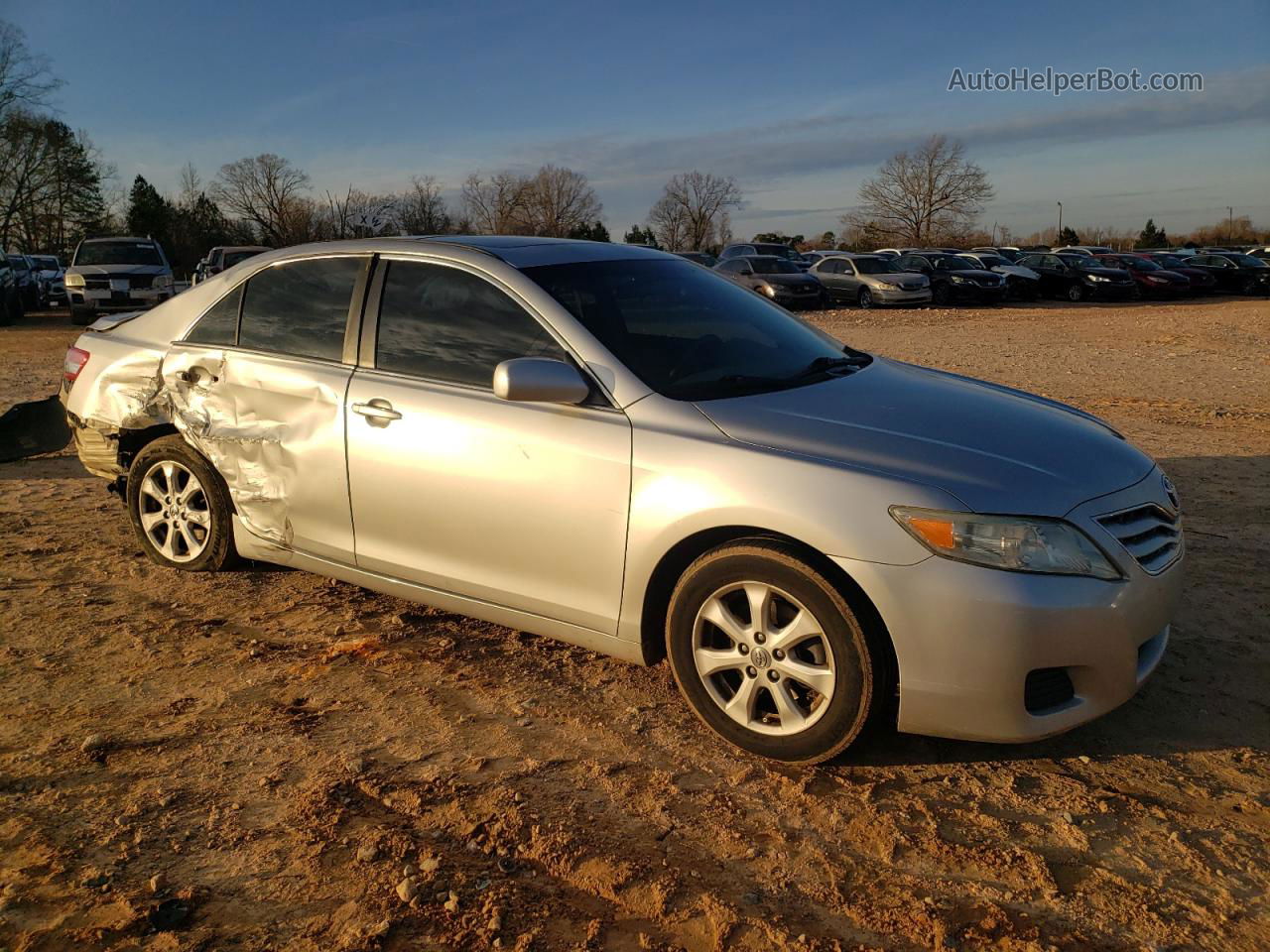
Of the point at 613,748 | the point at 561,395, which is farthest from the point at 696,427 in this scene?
the point at 613,748

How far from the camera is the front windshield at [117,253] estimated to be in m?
22.5

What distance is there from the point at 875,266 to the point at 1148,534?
92.3 feet

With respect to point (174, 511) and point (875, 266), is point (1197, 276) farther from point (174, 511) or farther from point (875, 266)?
point (174, 511)

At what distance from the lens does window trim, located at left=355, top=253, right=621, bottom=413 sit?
362cm

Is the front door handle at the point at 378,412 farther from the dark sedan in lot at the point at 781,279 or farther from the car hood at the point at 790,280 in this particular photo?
the car hood at the point at 790,280

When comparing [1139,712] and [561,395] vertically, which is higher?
[561,395]

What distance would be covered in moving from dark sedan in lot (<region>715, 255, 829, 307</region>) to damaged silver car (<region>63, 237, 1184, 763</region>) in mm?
23036

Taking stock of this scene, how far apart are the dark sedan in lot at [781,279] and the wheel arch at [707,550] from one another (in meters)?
24.0

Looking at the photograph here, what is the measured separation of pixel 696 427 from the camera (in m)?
3.40

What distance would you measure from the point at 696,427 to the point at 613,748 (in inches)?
44.9

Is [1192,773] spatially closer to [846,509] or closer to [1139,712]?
[1139,712]

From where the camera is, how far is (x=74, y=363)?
17.7 feet

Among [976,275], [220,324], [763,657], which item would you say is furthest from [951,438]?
[976,275]

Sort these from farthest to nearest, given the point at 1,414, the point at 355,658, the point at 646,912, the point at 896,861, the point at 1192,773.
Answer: the point at 1,414 → the point at 355,658 → the point at 1192,773 → the point at 896,861 → the point at 646,912
